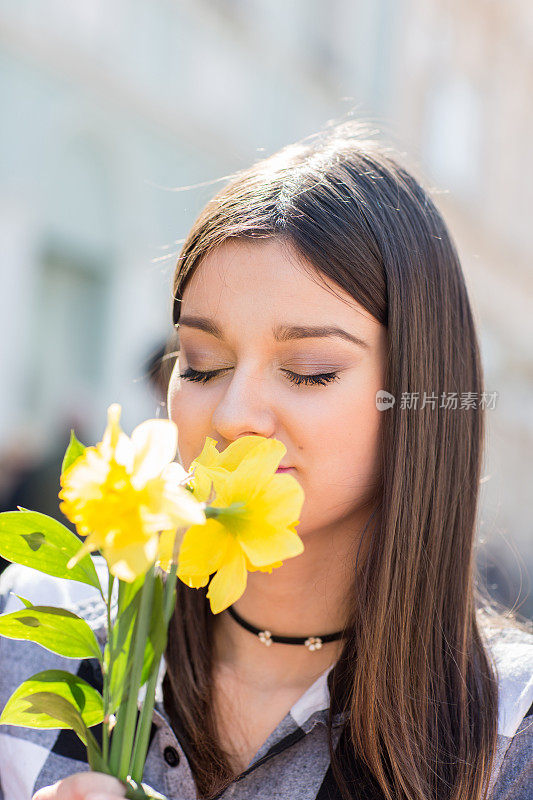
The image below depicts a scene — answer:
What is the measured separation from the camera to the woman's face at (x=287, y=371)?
1203 mm

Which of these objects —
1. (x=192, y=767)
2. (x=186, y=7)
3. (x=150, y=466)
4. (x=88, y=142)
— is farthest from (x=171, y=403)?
(x=186, y=7)

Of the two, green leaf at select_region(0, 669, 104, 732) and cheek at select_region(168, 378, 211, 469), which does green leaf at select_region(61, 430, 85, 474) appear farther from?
cheek at select_region(168, 378, 211, 469)

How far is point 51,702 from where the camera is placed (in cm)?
80

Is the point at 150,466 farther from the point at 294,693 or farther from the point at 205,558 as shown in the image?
the point at 294,693

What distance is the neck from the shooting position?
1.43 meters

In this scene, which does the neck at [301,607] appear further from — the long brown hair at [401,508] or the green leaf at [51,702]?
the green leaf at [51,702]

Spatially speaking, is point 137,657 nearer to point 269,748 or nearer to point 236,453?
point 236,453

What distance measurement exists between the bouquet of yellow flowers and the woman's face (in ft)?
1.01

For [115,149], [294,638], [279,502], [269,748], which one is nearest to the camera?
[279,502]

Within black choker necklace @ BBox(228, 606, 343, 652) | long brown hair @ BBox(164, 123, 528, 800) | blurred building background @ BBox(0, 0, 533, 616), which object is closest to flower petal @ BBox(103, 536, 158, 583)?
long brown hair @ BBox(164, 123, 528, 800)

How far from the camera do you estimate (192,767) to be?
133 centimetres

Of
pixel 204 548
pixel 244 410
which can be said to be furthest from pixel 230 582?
pixel 244 410

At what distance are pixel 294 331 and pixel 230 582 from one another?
18.6 inches

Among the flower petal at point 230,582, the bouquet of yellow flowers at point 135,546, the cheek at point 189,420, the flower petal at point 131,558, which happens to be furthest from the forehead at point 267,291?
the flower petal at point 131,558
